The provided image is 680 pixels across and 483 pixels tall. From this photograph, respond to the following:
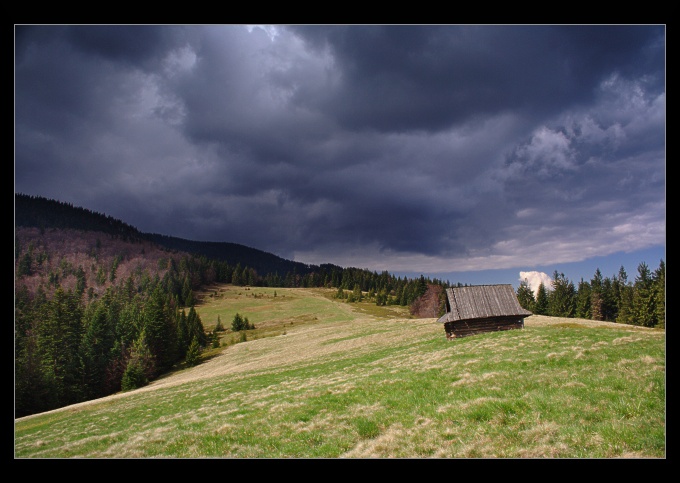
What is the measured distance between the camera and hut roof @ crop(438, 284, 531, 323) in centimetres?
3403

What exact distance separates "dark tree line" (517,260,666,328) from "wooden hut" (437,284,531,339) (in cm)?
6192

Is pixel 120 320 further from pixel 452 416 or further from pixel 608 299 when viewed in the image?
pixel 608 299

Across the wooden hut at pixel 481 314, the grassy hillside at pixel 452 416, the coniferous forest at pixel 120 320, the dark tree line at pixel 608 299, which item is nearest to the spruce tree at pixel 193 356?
the coniferous forest at pixel 120 320

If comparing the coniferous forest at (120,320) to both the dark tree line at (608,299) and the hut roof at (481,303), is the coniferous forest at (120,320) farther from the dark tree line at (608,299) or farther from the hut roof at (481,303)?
the hut roof at (481,303)

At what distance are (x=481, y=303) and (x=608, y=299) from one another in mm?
86541

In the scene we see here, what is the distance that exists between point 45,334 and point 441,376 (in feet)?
229

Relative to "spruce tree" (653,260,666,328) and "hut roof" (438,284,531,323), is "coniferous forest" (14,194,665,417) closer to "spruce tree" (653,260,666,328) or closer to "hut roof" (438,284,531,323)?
"spruce tree" (653,260,666,328)

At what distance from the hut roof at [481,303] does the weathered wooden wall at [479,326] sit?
880 millimetres

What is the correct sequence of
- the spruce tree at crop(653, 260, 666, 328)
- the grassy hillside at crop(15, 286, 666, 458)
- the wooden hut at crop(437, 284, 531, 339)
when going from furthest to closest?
the spruce tree at crop(653, 260, 666, 328)
the wooden hut at crop(437, 284, 531, 339)
the grassy hillside at crop(15, 286, 666, 458)

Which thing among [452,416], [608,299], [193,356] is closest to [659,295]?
[608,299]

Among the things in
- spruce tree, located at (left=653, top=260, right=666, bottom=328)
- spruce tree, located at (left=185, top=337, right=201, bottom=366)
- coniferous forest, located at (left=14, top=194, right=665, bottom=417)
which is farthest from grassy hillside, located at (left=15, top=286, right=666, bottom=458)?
spruce tree, located at (left=653, top=260, right=666, bottom=328)

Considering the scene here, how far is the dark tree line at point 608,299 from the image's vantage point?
75.7 m
